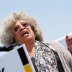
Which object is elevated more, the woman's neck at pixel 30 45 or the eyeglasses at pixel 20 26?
the eyeglasses at pixel 20 26

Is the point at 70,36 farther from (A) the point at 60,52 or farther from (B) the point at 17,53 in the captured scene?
(B) the point at 17,53

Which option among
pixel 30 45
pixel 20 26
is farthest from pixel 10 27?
pixel 30 45

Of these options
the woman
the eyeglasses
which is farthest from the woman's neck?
the eyeglasses

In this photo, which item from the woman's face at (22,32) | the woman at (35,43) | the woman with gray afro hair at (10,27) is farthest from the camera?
the woman with gray afro hair at (10,27)

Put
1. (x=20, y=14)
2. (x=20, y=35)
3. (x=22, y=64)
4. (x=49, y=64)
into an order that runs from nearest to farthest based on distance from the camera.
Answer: (x=22, y=64), (x=49, y=64), (x=20, y=35), (x=20, y=14)

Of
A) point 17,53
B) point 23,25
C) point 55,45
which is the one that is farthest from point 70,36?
point 17,53

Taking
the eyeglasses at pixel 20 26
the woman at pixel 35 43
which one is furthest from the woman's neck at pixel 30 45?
the eyeglasses at pixel 20 26

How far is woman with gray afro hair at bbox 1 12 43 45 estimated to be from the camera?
2998 millimetres

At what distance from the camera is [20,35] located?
109 inches

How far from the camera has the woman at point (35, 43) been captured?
2602mm

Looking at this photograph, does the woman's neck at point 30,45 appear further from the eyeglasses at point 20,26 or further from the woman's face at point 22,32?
the eyeglasses at point 20,26

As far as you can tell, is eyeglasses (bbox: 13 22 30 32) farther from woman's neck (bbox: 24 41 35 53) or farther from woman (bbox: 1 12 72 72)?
woman's neck (bbox: 24 41 35 53)

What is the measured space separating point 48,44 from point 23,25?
0.33 m

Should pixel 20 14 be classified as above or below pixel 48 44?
above
